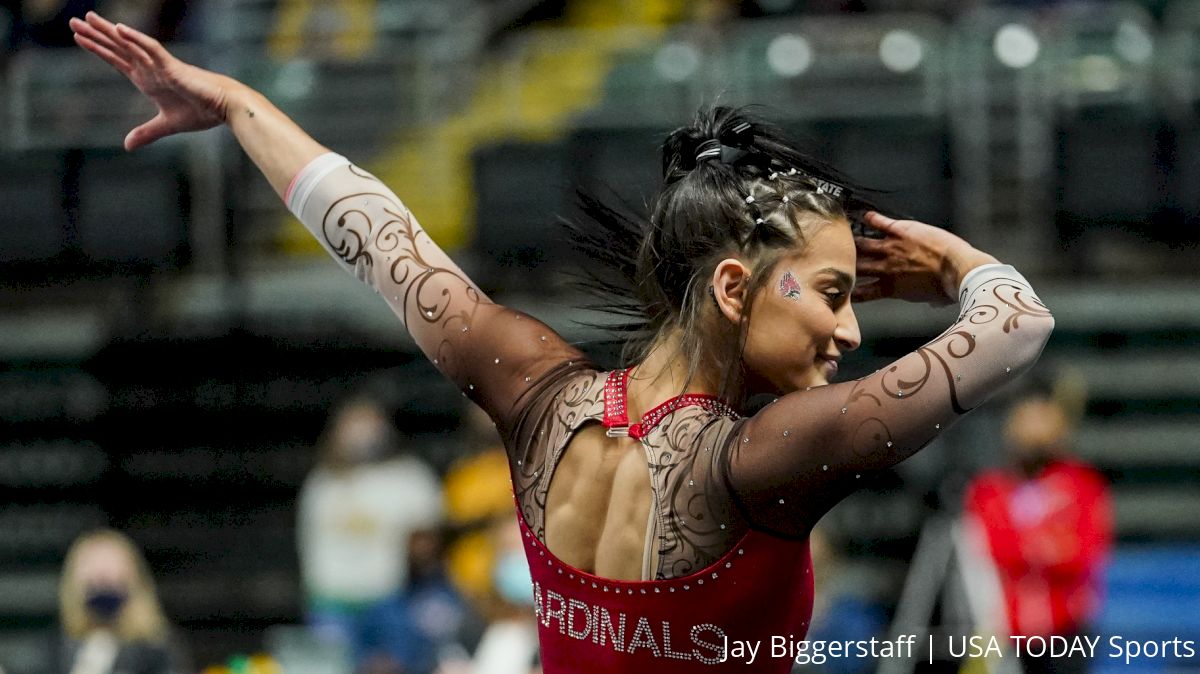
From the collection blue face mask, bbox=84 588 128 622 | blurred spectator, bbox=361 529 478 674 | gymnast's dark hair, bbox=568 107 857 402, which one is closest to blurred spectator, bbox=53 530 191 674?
blue face mask, bbox=84 588 128 622

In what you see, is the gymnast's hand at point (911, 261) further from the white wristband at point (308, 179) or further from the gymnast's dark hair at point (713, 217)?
the white wristband at point (308, 179)

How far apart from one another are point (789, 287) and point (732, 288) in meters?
0.08

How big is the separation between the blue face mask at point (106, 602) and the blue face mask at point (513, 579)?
4.87 ft

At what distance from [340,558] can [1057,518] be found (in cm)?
328

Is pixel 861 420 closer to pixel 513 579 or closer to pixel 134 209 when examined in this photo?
pixel 513 579

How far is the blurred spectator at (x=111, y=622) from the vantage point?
6.03 m

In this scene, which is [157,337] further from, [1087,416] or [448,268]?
[448,268]

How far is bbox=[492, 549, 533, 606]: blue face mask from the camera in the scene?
5.74 meters

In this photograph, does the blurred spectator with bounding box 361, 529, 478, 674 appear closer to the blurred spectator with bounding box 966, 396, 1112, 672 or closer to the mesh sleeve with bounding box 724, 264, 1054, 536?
the blurred spectator with bounding box 966, 396, 1112, 672

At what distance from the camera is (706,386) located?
239 centimetres

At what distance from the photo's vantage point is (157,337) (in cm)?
936

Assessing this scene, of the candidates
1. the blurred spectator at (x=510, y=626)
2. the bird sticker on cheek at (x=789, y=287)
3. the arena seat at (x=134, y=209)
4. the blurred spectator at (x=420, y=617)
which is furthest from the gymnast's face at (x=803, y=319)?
the arena seat at (x=134, y=209)

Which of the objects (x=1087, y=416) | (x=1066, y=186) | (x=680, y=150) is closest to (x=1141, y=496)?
(x=1087, y=416)

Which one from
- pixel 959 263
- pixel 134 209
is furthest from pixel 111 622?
pixel 959 263
